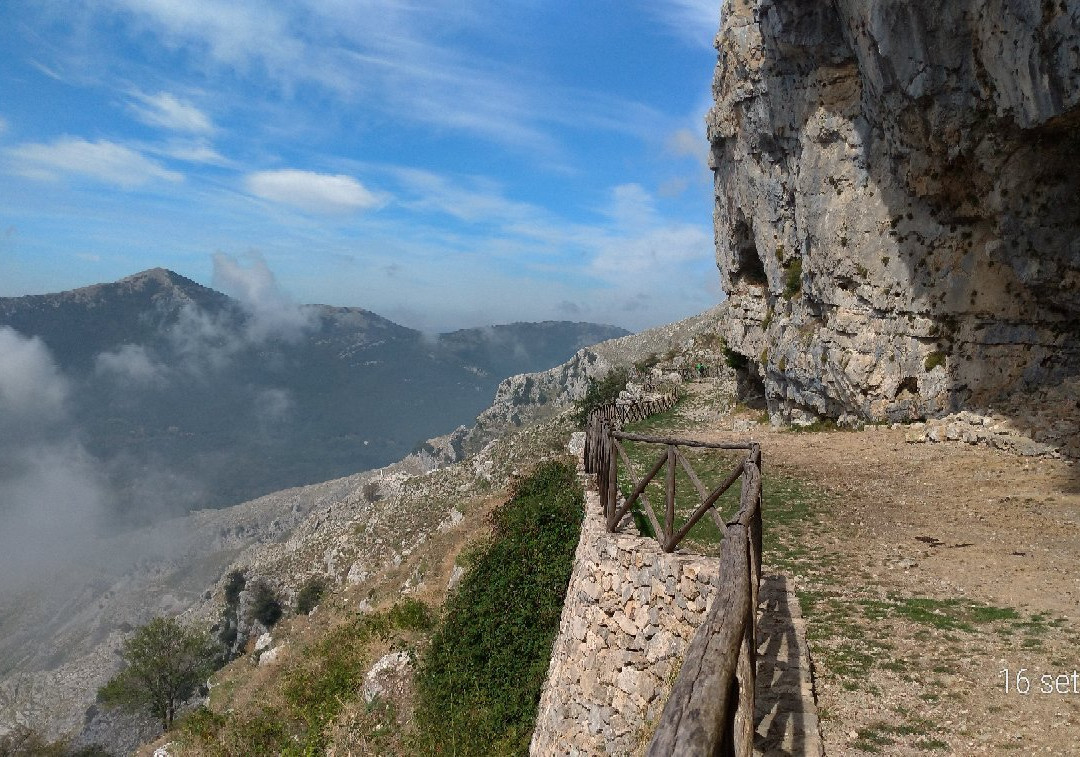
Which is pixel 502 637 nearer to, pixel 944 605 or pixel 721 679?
pixel 944 605

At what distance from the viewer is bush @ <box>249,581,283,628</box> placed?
5159 centimetres

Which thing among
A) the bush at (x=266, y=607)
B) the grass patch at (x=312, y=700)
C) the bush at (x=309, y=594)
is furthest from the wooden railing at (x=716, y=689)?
the bush at (x=266, y=607)

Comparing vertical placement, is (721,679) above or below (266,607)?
above

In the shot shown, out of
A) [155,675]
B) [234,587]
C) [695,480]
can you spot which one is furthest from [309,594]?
[695,480]

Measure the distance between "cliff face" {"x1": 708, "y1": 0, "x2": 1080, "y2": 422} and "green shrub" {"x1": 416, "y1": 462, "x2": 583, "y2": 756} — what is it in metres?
14.0

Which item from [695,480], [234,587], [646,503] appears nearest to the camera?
[695,480]

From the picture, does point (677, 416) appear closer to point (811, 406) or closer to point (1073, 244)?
point (811, 406)

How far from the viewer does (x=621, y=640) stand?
8.76m

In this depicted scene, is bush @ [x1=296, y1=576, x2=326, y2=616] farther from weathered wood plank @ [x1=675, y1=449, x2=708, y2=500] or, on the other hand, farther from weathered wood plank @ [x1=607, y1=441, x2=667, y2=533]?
weathered wood plank @ [x1=675, y1=449, x2=708, y2=500]

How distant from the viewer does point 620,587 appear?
8758 mm

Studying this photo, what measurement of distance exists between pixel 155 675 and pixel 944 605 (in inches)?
1959

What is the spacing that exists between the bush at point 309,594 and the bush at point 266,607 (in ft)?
14.2

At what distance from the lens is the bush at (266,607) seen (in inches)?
2031

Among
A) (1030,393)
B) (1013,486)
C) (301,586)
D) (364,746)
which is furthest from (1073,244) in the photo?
(301,586)
